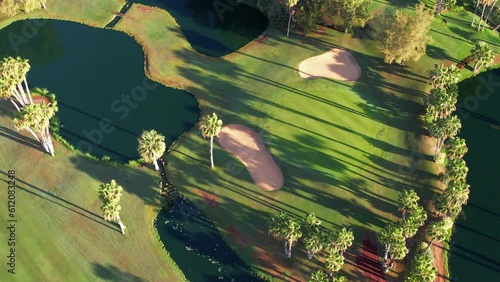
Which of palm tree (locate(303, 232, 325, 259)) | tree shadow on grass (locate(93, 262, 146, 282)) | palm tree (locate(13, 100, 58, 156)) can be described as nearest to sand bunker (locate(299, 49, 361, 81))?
palm tree (locate(303, 232, 325, 259))

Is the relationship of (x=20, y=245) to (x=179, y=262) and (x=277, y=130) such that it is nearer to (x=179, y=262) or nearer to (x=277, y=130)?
(x=179, y=262)

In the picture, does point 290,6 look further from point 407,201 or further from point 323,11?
point 407,201

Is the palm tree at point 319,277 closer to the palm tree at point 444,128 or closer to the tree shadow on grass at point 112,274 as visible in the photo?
the tree shadow on grass at point 112,274

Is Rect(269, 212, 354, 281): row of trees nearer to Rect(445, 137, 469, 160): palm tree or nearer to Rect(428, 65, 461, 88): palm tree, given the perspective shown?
Rect(445, 137, 469, 160): palm tree

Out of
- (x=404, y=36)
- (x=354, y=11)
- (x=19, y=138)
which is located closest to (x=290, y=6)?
(x=354, y=11)

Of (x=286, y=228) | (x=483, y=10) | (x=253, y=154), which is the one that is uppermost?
(x=483, y=10)

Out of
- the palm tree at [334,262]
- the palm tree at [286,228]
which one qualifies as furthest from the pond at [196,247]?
the palm tree at [334,262]

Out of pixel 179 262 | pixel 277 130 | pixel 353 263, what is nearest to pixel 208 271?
pixel 179 262
